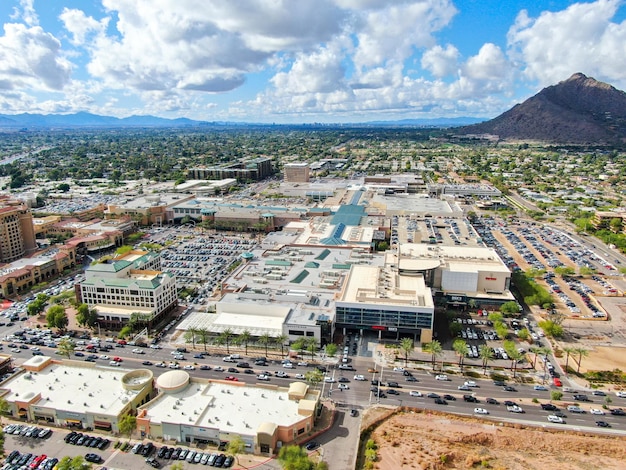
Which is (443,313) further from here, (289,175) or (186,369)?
(289,175)

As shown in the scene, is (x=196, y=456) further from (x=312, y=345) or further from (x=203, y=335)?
(x=203, y=335)

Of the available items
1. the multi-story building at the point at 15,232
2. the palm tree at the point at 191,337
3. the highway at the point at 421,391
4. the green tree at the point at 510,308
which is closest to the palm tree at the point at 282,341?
the highway at the point at 421,391

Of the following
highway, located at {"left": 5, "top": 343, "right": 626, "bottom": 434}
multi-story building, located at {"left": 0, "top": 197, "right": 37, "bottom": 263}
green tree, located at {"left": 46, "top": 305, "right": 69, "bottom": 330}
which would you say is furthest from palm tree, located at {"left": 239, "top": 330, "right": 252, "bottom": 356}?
multi-story building, located at {"left": 0, "top": 197, "right": 37, "bottom": 263}

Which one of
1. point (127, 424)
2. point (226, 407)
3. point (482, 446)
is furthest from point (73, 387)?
point (482, 446)

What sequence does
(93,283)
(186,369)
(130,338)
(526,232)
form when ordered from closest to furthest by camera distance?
1. (186,369)
2. (130,338)
3. (93,283)
4. (526,232)

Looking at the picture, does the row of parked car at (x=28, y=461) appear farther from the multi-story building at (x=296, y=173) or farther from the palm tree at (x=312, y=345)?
the multi-story building at (x=296, y=173)

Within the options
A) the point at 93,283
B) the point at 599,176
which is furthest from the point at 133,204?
the point at 599,176
